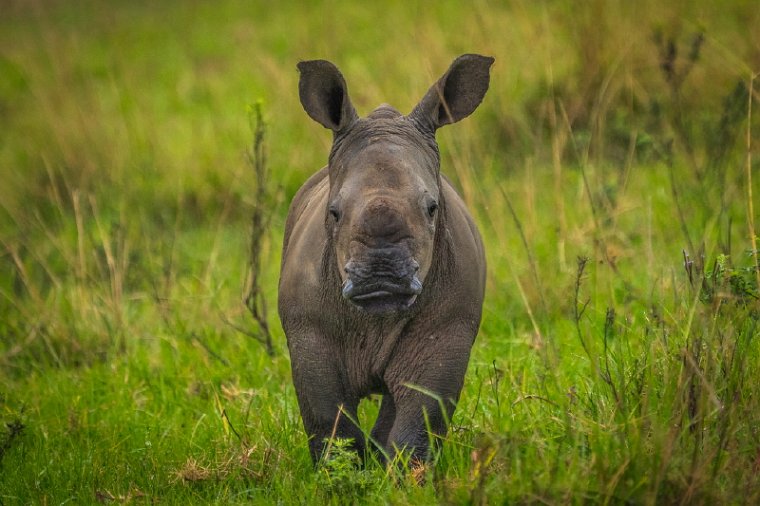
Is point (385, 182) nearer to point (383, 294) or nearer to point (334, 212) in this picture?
point (334, 212)

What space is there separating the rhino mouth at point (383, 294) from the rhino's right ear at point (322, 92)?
3.43 ft

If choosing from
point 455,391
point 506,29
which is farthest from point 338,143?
point 506,29

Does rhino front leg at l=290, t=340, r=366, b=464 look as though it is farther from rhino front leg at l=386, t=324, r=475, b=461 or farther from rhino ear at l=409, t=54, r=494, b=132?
rhino ear at l=409, t=54, r=494, b=132

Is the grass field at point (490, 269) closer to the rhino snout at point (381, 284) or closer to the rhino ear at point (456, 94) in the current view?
the rhino snout at point (381, 284)

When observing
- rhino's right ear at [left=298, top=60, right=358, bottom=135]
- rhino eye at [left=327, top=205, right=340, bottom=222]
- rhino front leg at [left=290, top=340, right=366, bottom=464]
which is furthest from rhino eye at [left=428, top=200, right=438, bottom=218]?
rhino front leg at [left=290, top=340, right=366, bottom=464]

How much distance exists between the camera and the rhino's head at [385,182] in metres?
4.03

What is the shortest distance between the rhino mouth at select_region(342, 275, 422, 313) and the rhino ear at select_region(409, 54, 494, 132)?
3.67ft

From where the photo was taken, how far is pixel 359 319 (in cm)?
465

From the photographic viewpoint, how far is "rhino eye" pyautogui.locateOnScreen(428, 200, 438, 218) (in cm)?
439

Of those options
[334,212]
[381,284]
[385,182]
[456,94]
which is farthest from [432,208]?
[456,94]

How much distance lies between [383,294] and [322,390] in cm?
81

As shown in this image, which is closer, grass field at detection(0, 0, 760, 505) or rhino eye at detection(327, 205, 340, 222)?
grass field at detection(0, 0, 760, 505)

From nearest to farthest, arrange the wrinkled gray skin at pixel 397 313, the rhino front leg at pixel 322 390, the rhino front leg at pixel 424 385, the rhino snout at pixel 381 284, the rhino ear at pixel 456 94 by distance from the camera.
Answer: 1. the rhino snout at pixel 381 284
2. the wrinkled gray skin at pixel 397 313
3. the rhino front leg at pixel 424 385
4. the rhino front leg at pixel 322 390
5. the rhino ear at pixel 456 94

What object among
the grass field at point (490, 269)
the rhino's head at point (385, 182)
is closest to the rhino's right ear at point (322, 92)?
the rhino's head at point (385, 182)
